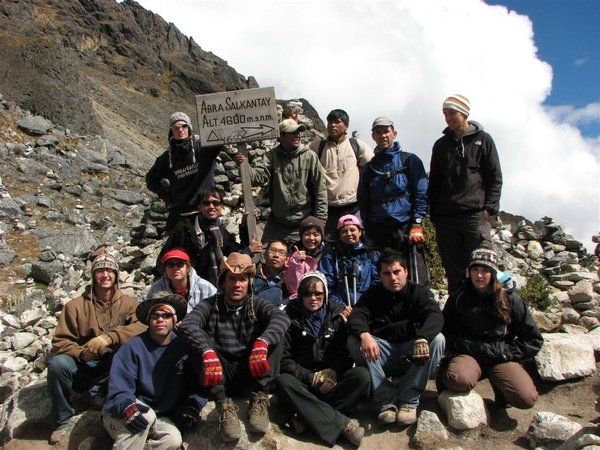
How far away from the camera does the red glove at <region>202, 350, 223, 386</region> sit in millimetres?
5027

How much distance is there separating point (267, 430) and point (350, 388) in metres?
0.92

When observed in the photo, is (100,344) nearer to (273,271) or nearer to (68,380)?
(68,380)

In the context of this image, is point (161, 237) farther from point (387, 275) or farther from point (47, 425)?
point (387, 275)

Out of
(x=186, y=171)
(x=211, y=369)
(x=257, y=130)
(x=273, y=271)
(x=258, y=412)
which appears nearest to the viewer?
(x=211, y=369)

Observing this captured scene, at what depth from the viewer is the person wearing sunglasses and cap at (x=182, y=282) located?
6.17 meters

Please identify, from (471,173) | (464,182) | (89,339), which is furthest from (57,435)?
(471,173)

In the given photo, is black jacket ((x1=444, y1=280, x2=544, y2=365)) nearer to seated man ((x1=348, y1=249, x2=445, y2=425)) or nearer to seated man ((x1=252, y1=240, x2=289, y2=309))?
seated man ((x1=348, y1=249, x2=445, y2=425))

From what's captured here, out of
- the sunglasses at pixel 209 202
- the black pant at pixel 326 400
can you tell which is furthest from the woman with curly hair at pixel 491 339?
the sunglasses at pixel 209 202

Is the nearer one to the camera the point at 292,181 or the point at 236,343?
the point at 236,343

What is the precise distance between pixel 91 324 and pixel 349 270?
2950mm

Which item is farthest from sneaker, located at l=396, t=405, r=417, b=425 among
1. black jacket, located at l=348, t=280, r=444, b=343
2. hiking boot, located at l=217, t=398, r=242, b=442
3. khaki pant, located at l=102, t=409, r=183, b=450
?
khaki pant, located at l=102, t=409, r=183, b=450

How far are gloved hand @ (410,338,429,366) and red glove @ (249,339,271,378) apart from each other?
4.70 feet

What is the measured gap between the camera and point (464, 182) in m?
6.55

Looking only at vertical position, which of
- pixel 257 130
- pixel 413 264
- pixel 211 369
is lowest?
pixel 211 369
